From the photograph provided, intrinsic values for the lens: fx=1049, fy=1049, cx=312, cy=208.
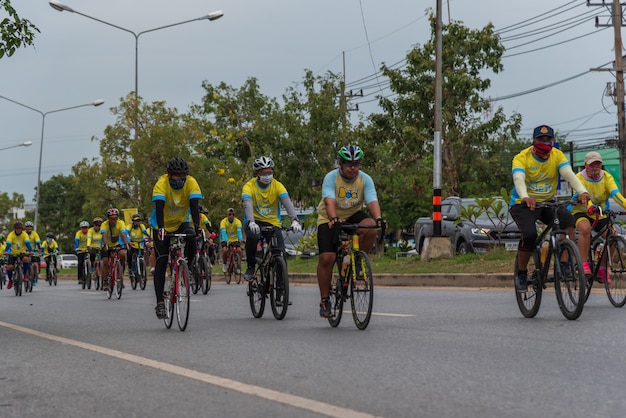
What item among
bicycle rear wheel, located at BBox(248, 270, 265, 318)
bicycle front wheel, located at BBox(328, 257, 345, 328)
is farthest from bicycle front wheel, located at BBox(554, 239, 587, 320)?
bicycle rear wheel, located at BBox(248, 270, 265, 318)

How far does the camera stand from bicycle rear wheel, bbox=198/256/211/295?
19.5 meters

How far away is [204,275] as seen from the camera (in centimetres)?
1970

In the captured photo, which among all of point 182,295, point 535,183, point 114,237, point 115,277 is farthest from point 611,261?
point 114,237

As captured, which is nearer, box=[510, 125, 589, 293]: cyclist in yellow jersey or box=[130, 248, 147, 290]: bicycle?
box=[510, 125, 589, 293]: cyclist in yellow jersey

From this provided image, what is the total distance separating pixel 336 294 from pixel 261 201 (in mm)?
2169

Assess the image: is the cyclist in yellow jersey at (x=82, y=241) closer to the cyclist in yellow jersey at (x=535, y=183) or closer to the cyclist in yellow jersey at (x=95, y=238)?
the cyclist in yellow jersey at (x=95, y=238)

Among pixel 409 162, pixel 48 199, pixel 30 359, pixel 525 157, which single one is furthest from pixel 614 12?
pixel 48 199

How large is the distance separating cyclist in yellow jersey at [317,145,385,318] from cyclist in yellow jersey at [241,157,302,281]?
1501mm

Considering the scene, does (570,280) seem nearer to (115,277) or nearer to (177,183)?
(177,183)

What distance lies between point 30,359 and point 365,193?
346 cm

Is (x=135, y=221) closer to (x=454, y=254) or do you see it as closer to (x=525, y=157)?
(x=454, y=254)

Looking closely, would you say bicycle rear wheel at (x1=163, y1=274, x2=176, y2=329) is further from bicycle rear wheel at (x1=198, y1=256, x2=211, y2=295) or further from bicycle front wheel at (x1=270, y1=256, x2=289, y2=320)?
bicycle rear wheel at (x1=198, y1=256, x2=211, y2=295)

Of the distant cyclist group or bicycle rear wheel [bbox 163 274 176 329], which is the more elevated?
the distant cyclist group

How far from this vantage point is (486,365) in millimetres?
6855
